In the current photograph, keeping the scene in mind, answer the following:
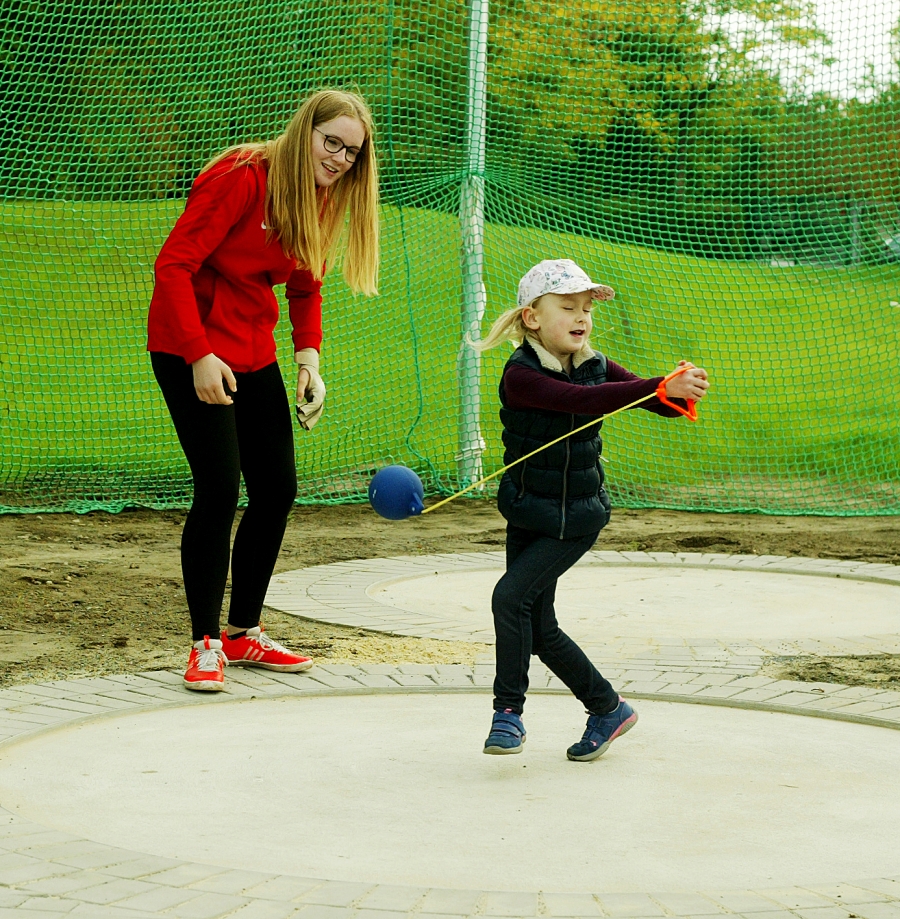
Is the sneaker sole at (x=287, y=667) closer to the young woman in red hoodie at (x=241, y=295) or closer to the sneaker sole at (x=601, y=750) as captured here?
the young woman in red hoodie at (x=241, y=295)

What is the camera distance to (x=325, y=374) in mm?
11266

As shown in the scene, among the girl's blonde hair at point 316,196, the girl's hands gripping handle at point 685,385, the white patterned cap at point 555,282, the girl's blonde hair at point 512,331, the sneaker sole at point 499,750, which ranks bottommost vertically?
the sneaker sole at point 499,750

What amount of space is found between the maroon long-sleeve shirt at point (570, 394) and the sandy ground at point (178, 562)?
166 centimetres

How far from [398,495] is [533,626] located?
2.12 feet

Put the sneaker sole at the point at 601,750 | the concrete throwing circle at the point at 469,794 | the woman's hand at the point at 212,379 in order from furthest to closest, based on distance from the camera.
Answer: the woman's hand at the point at 212,379
the sneaker sole at the point at 601,750
the concrete throwing circle at the point at 469,794

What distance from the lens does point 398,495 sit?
437cm

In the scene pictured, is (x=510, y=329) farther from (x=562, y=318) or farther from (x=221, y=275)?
(x=221, y=275)

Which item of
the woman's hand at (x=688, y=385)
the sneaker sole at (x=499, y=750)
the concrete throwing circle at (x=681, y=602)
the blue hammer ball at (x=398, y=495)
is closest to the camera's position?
the woman's hand at (x=688, y=385)

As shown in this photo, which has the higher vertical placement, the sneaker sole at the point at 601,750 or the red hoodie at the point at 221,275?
the red hoodie at the point at 221,275

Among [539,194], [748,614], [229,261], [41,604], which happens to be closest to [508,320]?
[229,261]

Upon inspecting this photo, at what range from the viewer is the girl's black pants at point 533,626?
12.8ft

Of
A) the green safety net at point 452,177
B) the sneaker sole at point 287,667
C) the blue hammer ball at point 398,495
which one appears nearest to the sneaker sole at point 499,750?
the blue hammer ball at point 398,495

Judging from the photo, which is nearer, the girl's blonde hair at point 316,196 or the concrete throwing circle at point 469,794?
the concrete throwing circle at point 469,794

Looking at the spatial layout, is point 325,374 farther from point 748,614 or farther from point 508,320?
point 508,320
